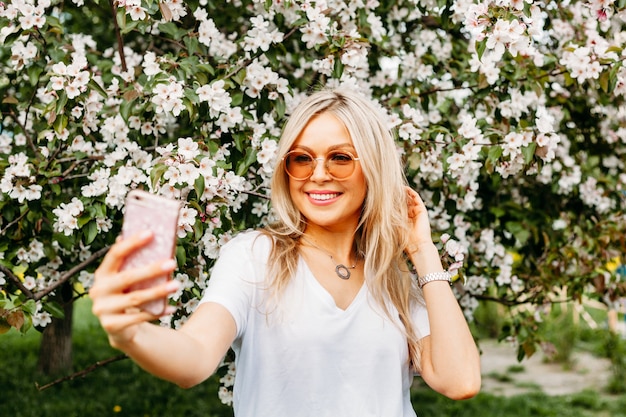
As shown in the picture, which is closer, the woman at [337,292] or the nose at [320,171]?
the woman at [337,292]

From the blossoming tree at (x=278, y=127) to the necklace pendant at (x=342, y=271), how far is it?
0.50 meters

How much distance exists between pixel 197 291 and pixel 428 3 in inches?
67.3

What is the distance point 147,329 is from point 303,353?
2.02 ft

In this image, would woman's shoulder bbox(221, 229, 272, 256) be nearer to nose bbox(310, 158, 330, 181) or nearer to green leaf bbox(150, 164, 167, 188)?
nose bbox(310, 158, 330, 181)

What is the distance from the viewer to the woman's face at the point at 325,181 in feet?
6.68

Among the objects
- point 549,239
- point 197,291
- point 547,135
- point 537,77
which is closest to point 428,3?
point 537,77

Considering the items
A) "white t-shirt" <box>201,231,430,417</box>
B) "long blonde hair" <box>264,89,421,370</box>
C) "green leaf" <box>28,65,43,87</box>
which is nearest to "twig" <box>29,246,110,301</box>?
"green leaf" <box>28,65,43,87</box>

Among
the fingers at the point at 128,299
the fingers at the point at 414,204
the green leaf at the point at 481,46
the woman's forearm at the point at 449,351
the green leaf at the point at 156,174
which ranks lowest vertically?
the woman's forearm at the point at 449,351

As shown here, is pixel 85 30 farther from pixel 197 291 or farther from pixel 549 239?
pixel 549 239

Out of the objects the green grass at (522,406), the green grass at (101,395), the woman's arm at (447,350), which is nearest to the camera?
the woman's arm at (447,350)

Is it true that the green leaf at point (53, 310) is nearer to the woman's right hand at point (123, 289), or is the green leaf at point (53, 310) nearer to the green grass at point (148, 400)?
the woman's right hand at point (123, 289)

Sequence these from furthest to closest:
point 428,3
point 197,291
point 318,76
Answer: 1. point 318,76
2. point 428,3
3. point 197,291

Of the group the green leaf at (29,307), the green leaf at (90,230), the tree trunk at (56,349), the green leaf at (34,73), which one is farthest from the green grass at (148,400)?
the green leaf at (34,73)

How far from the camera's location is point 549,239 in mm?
3885
